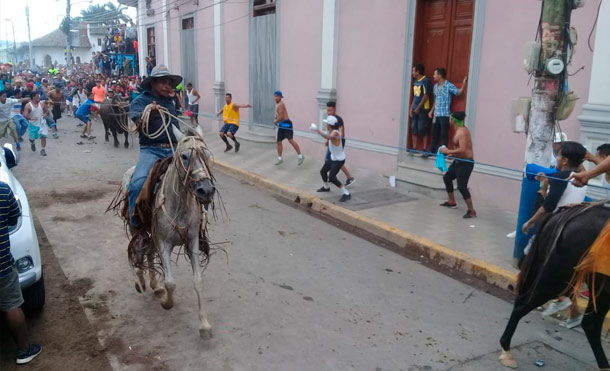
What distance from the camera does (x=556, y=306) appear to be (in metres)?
5.25

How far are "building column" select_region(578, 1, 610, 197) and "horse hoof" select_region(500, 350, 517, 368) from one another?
3859mm

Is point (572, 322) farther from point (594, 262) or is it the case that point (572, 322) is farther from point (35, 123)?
point (35, 123)

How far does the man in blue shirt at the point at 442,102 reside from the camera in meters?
9.60

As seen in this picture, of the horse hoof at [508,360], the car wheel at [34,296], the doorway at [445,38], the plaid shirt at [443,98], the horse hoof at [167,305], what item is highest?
the doorway at [445,38]

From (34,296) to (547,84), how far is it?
5.68m

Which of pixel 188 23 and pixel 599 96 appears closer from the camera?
pixel 599 96

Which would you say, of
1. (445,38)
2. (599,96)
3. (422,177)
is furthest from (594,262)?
(445,38)

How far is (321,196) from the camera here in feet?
31.7

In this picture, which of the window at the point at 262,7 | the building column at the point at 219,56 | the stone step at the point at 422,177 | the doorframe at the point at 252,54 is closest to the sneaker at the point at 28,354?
the stone step at the point at 422,177

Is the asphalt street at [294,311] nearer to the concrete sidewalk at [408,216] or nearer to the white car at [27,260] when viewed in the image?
the white car at [27,260]

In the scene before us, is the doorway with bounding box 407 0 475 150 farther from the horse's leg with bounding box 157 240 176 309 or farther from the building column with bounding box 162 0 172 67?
the building column with bounding box 162 0 172 67

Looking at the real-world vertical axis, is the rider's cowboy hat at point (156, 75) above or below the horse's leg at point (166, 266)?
above

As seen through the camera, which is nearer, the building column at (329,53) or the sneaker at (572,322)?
the sneaker at (572,322)

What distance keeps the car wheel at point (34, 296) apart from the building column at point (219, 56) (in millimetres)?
14216
